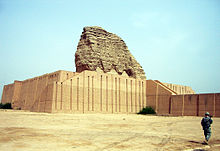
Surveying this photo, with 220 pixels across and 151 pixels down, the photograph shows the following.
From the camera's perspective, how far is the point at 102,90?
32.4 m

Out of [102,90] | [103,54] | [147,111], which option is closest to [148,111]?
[147,111]

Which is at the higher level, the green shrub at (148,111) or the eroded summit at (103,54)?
the eroded summit at (103,54)

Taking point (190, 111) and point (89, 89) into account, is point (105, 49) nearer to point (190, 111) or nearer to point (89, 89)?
point (89, 89)

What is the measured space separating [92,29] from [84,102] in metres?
17.3

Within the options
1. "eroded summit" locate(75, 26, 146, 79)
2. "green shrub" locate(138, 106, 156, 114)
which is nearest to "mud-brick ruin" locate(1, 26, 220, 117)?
"eroded summit" locate(75, 26, 146, 79)

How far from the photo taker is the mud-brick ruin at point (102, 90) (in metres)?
28.9

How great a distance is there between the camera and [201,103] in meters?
30.1

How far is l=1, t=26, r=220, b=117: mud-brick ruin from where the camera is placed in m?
28.9

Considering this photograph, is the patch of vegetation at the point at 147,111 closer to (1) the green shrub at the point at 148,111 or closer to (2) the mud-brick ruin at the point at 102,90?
(1) the green shrub at the point at 148,111

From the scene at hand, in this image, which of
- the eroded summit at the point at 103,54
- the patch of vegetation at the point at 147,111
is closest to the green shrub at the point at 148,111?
the patch of vegetation at the point at 147,111

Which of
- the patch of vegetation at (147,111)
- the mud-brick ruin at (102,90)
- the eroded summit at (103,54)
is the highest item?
the eroded summit at (103,54)

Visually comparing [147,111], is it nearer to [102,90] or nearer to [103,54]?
[102,90]

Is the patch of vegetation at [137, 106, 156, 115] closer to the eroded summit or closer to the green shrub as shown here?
the green shrub

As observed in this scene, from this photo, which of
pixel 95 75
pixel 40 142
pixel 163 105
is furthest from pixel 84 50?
pixel 40 142
